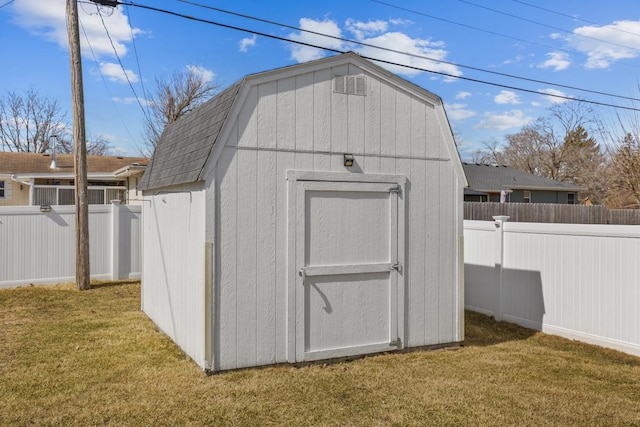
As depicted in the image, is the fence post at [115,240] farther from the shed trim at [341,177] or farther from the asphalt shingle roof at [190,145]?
the shed trim at [341,177]

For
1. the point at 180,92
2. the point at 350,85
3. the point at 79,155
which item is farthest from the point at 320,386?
the point at 180,92

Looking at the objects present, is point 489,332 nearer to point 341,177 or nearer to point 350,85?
point 341,177

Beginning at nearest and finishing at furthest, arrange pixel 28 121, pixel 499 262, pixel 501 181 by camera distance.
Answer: pixel 499 262
pixel 501 181
pixel 28 121

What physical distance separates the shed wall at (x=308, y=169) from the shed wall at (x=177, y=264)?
0.91 feet

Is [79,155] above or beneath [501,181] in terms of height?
beneath

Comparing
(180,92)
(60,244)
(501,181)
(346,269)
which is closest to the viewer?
(346,269)

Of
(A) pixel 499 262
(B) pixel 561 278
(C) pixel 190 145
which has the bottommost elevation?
(B) pixel 561 278

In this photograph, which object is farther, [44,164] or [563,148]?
[563,148]


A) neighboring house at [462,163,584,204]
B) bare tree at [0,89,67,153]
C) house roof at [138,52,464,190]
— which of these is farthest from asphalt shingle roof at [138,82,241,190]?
bare tree at [0,89,67,153]

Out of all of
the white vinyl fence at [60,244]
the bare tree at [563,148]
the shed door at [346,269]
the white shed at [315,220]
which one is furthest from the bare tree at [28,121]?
the bare tree at [563,148]

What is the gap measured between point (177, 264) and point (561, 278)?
4.97 metres

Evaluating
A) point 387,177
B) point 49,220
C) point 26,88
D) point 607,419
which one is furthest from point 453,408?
point 26,88

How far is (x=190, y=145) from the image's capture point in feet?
18.1

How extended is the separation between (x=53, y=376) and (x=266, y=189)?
2776mm
